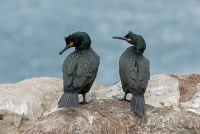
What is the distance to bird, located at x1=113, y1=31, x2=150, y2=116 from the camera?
12.9 meters

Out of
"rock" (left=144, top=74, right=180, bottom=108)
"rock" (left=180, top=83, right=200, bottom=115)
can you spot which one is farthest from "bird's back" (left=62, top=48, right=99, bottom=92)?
"rock" (left=180, top=83, right=200, bottom=115)

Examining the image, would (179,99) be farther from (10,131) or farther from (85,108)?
(10,131)

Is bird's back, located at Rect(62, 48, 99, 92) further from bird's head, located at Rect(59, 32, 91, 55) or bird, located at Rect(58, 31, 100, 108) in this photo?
bird's head, located at Rect(59, 32, 91, 55)

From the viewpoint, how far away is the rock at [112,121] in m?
12.2

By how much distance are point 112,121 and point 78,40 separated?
2.44 m

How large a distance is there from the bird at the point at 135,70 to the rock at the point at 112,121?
0.36m

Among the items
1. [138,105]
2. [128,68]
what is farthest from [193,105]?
[128,68]

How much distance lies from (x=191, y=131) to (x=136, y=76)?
6.77 feet

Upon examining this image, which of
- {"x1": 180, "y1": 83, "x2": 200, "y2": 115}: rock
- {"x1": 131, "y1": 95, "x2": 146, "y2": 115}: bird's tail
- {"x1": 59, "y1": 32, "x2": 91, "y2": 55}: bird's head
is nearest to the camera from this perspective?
{"x1": 131, "y1": 95, "x2": 146, "y2": 115}: bird's tail

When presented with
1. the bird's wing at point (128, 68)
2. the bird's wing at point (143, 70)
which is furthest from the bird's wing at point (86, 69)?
the bird's wing at point (143, 70)

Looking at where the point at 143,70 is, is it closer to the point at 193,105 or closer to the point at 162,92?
the point at 162,92

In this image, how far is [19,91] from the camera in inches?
734

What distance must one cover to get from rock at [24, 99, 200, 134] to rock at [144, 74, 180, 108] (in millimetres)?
810

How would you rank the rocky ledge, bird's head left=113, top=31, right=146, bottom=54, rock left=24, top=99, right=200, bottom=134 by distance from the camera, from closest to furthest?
rock left=24, top=99, right=200, bottom=134, the rocky ledge, bird's head left=113, top=31, right=146, bottom=54
